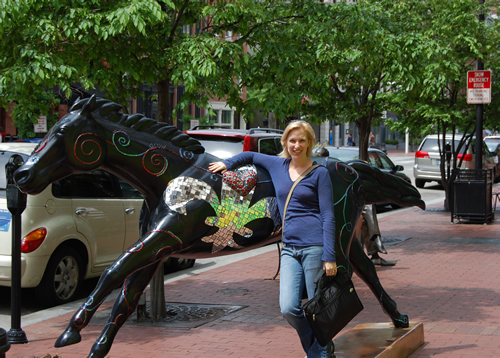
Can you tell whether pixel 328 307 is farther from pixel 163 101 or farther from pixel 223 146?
pixel 223 146

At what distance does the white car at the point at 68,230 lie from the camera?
709cm

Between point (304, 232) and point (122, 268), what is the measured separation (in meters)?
1.29

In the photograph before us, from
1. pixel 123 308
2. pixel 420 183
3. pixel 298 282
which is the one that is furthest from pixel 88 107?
pixel 420 183

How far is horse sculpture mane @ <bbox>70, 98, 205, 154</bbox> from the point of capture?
476 cm

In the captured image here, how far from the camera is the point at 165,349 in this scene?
5.72 meters

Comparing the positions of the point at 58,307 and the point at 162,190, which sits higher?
the point at 162,190

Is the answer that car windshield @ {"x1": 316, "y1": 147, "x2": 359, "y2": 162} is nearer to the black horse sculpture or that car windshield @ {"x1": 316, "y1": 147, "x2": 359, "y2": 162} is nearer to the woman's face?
the black horse sculpture

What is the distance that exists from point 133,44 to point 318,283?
177 inches

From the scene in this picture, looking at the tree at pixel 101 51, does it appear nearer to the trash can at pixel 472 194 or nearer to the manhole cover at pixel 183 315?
the manhole cover at pixel 183 315

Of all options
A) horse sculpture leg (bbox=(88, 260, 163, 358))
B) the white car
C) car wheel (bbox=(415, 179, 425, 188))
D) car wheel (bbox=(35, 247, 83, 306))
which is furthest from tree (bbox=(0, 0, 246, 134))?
car wheel (bbox=(415, 179, 425, 188))

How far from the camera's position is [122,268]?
445cm

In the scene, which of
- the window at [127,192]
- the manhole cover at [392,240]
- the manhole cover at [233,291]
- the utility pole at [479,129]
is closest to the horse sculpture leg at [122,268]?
the manhole cover at [233,291]

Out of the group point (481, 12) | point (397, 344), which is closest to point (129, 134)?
point (397, 344)

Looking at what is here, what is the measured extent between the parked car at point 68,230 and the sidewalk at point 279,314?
1.93 ft
